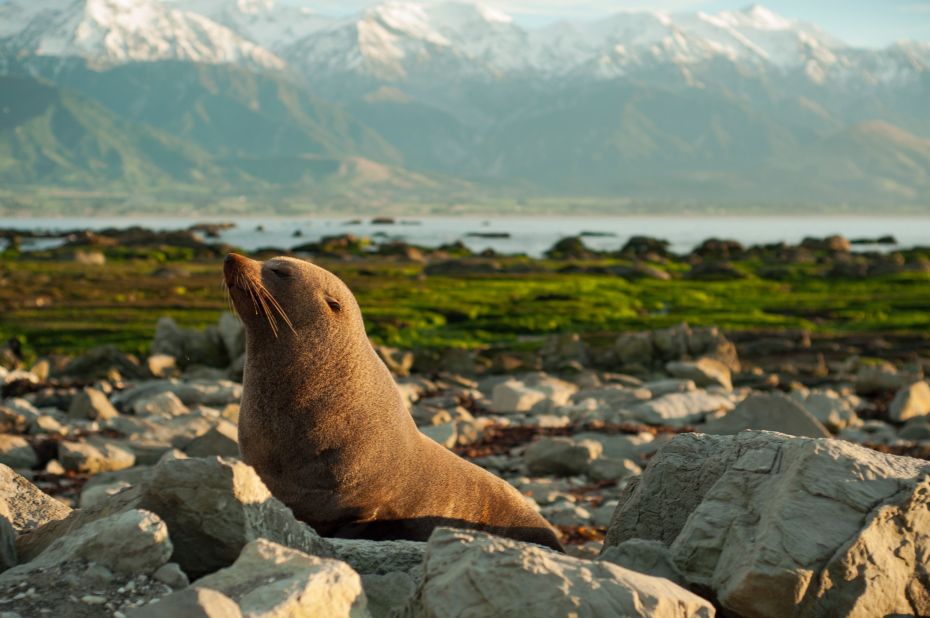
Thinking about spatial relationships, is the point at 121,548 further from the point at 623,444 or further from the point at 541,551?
the point at 623,444

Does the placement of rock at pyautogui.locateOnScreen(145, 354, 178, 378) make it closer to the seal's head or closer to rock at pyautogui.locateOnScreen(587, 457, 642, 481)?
rock at pyautogui.locateOnScreen(587, 457, 642, 481)

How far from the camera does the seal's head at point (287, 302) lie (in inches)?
322

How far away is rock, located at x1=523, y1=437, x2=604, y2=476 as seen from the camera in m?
16.3

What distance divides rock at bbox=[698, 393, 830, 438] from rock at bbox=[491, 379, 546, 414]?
256 inches

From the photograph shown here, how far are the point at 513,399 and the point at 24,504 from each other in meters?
16.4

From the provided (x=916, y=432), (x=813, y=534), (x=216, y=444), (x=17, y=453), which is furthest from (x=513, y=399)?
(x=813, y=534)

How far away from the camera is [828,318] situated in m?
43.7

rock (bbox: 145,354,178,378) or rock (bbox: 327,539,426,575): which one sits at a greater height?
rock (bbox: 327,539,426,575)

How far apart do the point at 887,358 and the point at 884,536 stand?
2961 centimetres

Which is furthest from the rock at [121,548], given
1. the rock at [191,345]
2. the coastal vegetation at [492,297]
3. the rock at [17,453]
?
Answer: the coastal vegetation at [492,297]

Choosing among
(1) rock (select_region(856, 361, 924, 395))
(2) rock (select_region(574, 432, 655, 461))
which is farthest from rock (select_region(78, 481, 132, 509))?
(1) rock (select_region(856, 361, 924, 395))

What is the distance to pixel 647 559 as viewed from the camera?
6.14 m

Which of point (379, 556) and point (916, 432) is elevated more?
point (379, 556)

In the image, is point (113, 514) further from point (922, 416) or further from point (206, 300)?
point (206, 300)
